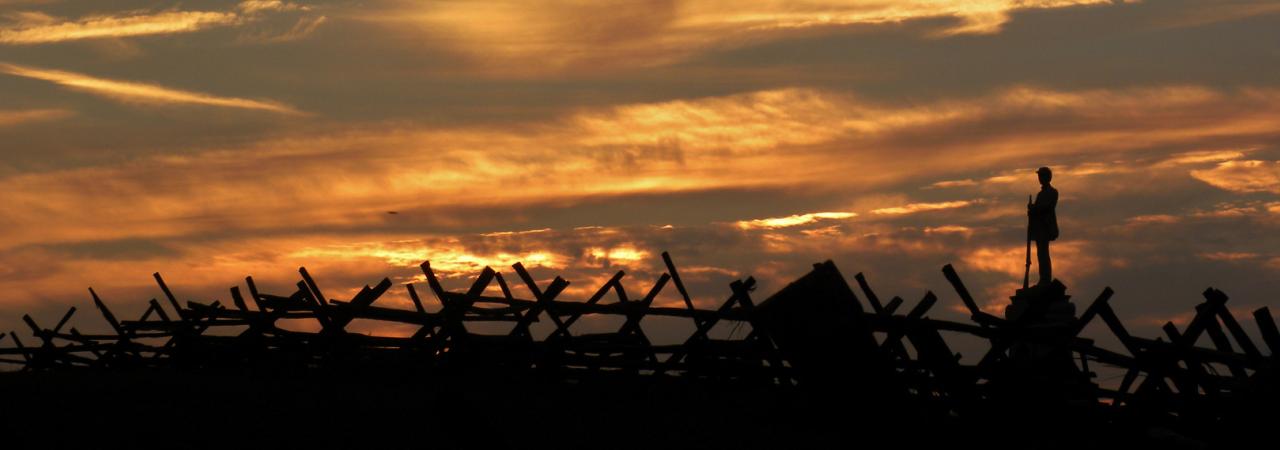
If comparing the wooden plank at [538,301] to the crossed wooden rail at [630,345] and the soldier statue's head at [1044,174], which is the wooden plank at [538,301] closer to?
the crossed wooden rail at [630,345]

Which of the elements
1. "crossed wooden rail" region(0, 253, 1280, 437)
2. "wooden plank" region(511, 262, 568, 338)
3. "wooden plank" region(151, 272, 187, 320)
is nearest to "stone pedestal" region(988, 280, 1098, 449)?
"crossed wooden rail" region(0, 253, 1280, 437)

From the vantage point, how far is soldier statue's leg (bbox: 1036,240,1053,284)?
74.3ft

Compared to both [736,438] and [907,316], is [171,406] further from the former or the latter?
[907,316]

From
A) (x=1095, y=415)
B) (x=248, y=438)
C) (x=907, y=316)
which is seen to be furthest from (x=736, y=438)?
(x=248, y=438)

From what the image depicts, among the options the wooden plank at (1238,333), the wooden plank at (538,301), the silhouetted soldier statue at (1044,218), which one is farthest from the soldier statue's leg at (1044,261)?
the wooden plank at (538,301)

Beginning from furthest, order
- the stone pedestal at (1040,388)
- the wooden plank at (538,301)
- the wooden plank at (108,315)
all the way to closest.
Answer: the wooden plank at (108,315)
the wooden plank at (538,301)
the stone pedestal at (1040,388)

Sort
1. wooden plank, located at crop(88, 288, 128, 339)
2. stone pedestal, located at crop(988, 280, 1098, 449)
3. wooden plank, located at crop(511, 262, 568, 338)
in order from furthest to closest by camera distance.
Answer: wooden plank, located at crop(88, 288, 128, 339) < wooden plank, located at crop(511, 262, 568, 338) < stone pedestal, located at crop(988, 280, 1098, 449)

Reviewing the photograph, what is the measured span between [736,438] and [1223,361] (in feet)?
18.6

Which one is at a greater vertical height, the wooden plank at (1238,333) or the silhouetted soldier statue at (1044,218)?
the silhouetted soldier statue at (1044,218)

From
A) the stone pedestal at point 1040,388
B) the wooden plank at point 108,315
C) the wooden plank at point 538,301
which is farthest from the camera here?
the wooden plank at point 108,315

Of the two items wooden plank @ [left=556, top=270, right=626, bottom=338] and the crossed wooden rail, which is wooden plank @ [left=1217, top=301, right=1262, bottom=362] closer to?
the crossed wooden rail

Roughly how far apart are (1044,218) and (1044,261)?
688mm

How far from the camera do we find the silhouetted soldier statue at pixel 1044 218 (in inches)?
887

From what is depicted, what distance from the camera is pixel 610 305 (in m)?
21.2
